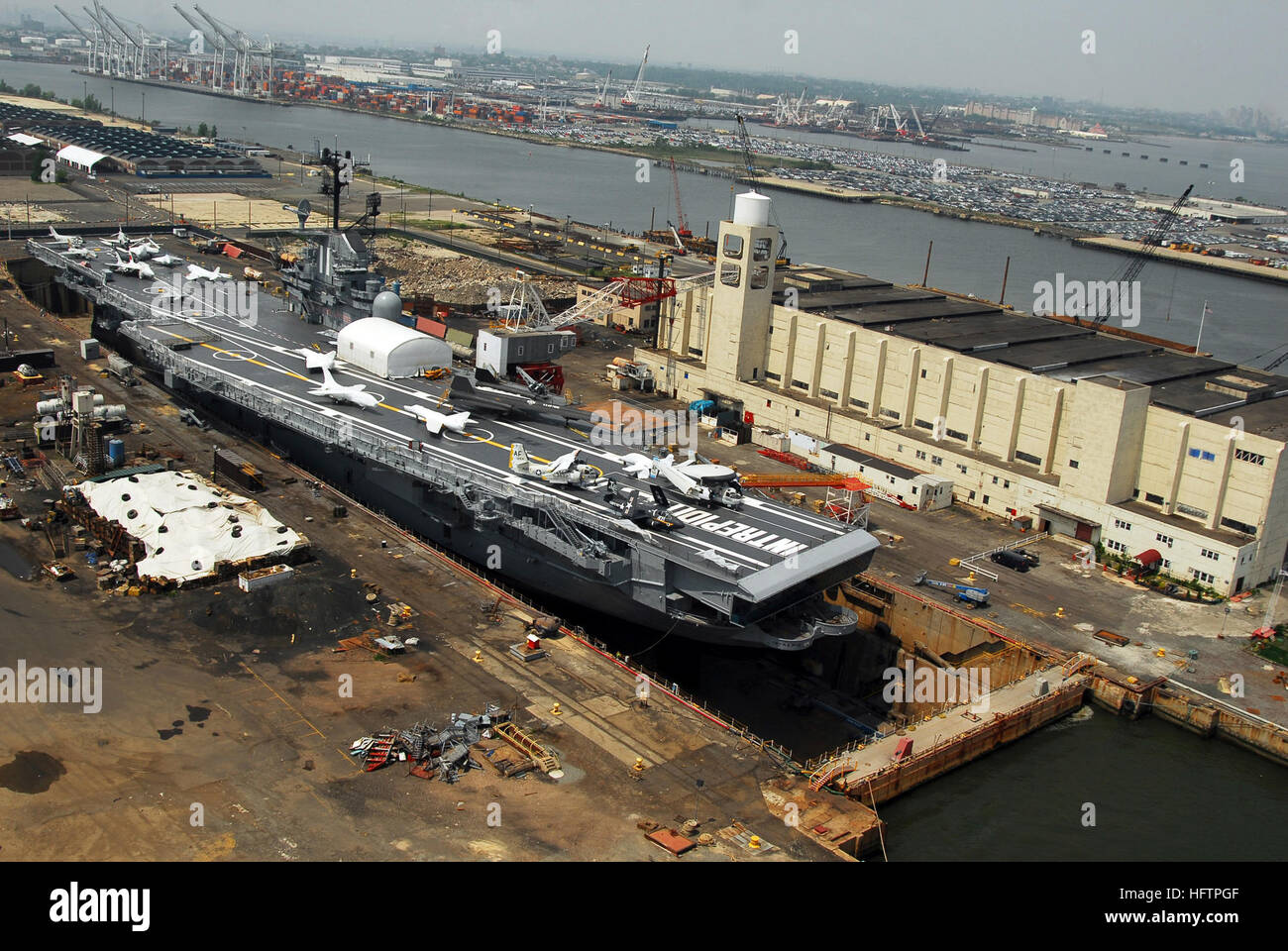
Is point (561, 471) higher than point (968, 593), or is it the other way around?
point (561, 471)

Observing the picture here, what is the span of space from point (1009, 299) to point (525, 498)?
217 feet

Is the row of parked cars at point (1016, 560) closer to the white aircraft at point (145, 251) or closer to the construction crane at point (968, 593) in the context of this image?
the construction crane at point (968, 593)

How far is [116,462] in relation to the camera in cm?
3478

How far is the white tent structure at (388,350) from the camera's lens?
40.2 m

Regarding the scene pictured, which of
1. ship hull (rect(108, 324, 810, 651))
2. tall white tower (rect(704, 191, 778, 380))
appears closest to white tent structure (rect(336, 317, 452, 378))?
ship hull (rect(108, 324, 810, 651))

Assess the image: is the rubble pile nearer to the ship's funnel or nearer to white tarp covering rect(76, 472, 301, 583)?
the ship's funnel

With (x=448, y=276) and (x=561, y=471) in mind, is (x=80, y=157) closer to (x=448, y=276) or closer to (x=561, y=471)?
(x=448, y=276)

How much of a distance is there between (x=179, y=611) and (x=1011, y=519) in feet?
87.5

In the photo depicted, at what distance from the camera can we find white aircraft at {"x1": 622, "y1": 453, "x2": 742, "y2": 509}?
104 ft

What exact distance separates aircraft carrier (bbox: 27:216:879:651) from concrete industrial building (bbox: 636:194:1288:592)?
36.7 ft

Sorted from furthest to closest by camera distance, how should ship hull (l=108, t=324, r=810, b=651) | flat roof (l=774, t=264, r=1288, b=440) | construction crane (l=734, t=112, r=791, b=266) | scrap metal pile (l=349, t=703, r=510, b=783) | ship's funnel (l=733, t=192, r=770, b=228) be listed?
construction crane (l=734, t=112, r=791, b=266)
ship's funnel (l=733, t=192, r=770, b=228)
flat roof (l=774, t=264, r=1288, b=440)
ship hull (l=108, t=324, r=810, b=651)
scrap metal pile (l=349, t=703, r=510, b=783)

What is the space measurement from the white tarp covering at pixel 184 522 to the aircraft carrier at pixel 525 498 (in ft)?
14.1

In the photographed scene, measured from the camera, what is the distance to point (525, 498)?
29875 mm

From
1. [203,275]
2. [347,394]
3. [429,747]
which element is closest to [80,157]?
[203,275]
